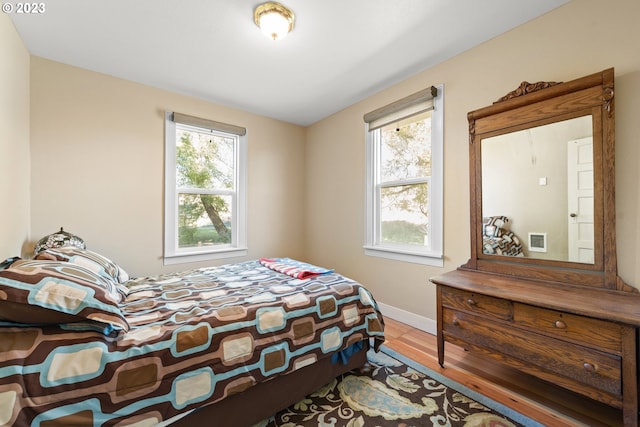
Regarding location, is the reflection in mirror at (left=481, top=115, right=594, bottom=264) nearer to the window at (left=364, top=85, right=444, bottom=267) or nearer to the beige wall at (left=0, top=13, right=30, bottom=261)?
the window at (left=364, top=85, right=444, bottom=267)

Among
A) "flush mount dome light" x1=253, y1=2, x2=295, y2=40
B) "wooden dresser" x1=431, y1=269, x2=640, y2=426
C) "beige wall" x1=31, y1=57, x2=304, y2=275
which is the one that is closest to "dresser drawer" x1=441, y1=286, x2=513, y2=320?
"wooden dresser" x1=431, y1=269, x2=640, y2=426

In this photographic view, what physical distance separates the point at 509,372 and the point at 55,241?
3616 millimetres

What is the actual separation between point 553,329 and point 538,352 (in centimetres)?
17

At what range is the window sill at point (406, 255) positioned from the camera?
7.97ft

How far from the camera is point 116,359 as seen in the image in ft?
3.45

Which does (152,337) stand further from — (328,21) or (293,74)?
(293,74)

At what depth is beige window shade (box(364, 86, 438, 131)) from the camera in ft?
8.02

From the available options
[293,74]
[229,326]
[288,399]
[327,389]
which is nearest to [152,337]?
[229,326]

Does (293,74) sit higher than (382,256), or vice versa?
(293,74)

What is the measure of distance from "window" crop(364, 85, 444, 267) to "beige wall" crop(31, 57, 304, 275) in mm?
1968

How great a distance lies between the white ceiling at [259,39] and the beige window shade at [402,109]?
263 millimetres

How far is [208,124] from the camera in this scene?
3057 mm

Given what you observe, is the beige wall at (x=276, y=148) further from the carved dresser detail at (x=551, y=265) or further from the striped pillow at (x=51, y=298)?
the striped pillow at (x=51, y=298)

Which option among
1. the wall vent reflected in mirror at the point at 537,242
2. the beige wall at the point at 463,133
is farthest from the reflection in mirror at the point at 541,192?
the beige wall at the point at 463,133
